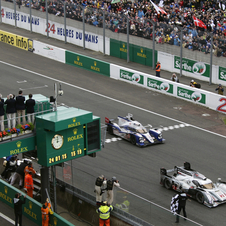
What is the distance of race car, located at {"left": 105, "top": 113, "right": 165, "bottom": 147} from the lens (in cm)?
2573

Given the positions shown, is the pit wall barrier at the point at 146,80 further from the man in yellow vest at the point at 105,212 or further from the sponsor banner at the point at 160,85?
the man in yellow vest at the point at 105,212

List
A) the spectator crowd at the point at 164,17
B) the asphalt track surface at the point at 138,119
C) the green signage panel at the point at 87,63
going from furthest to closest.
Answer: the green signage panel at the point at 87,63 → the spectator crowd at the point at 164,17 → the asphalt track surface at the point at 138,119

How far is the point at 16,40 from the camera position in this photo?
145 ft

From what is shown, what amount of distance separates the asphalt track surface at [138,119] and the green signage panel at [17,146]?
5286 mm

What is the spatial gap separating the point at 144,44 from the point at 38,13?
12.9 metres

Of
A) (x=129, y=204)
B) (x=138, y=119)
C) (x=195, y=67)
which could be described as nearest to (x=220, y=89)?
(x=195, y=67)

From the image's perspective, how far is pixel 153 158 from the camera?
79.6ft

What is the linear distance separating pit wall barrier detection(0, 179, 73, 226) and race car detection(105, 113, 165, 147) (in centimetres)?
814

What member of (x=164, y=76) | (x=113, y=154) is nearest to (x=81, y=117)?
(x=113, y=154)

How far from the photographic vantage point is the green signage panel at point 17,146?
16.2 m

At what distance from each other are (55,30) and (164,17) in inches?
432

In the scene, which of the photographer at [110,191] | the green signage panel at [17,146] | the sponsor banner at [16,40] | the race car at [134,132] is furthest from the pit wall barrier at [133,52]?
the green signage panel at [17,146]

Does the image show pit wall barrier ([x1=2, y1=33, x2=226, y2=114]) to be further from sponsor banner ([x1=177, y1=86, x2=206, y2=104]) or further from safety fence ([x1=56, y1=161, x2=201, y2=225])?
safety fence ([x1=56, y1=161, x2=201, y2=225])

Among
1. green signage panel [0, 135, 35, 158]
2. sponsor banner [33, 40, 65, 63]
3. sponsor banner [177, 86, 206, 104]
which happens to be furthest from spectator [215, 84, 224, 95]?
green signage panel [0, 135, 35, 158]
